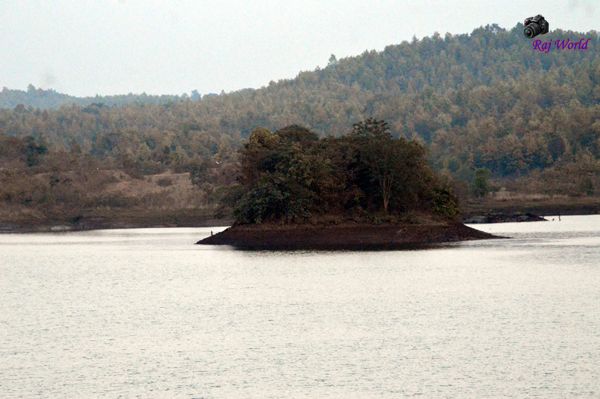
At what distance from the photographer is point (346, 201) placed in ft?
368

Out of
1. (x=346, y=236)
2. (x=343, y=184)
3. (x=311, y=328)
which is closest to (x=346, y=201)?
(x=343, y=184)

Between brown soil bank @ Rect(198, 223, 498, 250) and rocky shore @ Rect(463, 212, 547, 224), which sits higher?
rocky shore @ Rect(463, 212, 547, 224)

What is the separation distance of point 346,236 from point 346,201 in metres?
4.11

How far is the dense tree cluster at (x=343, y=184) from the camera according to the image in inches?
4345

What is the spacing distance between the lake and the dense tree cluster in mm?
18777

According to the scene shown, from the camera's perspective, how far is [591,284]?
65.3 meters

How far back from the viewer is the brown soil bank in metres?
110

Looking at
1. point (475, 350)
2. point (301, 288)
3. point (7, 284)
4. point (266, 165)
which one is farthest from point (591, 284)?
point (266, 165)

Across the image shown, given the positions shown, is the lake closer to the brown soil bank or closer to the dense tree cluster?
the brown soil bank

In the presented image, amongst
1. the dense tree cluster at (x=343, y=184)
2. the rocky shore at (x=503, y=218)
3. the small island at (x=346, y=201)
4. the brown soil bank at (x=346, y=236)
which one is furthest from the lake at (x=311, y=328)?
the rocky shore at (x=503, y=218)

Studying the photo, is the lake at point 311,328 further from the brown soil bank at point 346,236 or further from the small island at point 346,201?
the small island at point 346,201

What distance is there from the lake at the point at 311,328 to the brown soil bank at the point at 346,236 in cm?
1790

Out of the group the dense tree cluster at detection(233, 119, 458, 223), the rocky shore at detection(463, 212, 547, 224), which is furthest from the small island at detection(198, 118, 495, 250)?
the rocky shore at detection(463, 212, 547, 224)

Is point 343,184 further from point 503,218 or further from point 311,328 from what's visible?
point 503,218
